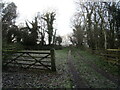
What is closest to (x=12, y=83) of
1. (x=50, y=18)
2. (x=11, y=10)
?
(x=50, y=18)

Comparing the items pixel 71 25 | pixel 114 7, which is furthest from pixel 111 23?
pixel 71 25

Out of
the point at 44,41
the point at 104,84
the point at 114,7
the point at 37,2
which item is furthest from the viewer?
the point at 44,41

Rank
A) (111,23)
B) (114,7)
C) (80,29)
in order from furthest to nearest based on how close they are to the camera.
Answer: (80,29) → (111,23) → (114,7)

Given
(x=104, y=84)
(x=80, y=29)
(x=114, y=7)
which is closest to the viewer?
(x=104, y=84)

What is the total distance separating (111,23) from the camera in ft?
42.3

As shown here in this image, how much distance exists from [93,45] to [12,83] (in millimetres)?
15603

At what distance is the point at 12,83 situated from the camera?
4.27m

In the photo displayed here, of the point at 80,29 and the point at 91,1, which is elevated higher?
the point at 91,1

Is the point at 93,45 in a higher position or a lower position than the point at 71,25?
lower

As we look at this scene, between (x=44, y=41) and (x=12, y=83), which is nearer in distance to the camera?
(x=12, y=83)

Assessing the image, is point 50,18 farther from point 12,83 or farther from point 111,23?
point 12,83

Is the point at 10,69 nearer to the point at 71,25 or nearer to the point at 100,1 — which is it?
the point at 100,1

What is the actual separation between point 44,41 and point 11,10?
6.69m

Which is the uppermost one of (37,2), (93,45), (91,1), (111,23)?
(91,1)
